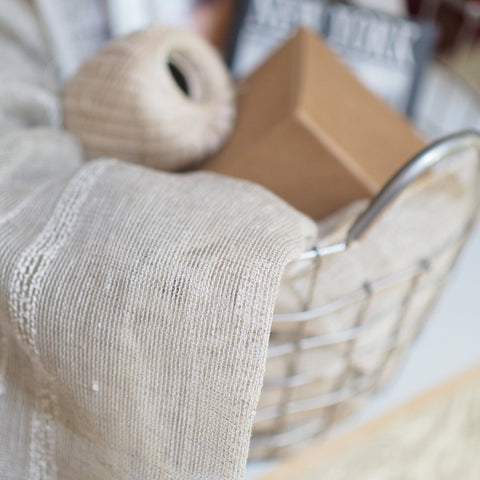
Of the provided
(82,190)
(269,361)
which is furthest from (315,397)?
(82,190)

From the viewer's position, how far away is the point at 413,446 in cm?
34

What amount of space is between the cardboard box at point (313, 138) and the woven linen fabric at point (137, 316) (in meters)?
0.06

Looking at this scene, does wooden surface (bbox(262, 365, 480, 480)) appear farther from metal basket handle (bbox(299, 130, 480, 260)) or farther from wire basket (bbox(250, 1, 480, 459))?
metal basket handle (bbox(299, 130, 480, 260))

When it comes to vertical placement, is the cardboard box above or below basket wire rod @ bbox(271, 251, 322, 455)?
above

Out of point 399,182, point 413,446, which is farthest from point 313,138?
point 413,446

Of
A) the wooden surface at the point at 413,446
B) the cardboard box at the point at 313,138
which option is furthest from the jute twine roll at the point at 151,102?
the wooden surface at the point at 413,446

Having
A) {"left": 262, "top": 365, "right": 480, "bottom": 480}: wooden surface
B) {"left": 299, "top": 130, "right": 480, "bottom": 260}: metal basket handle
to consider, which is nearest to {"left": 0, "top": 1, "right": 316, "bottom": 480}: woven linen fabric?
{"left": 299, "top": 130, "right": 480, "bottom": 260}: metal basket handle

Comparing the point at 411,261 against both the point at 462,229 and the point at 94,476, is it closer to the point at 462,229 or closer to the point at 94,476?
the point at 462,229

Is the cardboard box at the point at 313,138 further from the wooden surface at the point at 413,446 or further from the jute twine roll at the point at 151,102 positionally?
the wooden surface at the point at 413,446

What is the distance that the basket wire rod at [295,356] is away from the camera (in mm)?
209

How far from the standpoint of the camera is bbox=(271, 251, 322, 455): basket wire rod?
0.69 ft

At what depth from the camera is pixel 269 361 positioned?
0.24 m

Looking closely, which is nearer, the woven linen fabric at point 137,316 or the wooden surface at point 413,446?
the woven linen fabric at point 137,316

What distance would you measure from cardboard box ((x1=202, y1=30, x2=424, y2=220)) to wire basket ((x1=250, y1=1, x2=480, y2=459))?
0.06 feet
